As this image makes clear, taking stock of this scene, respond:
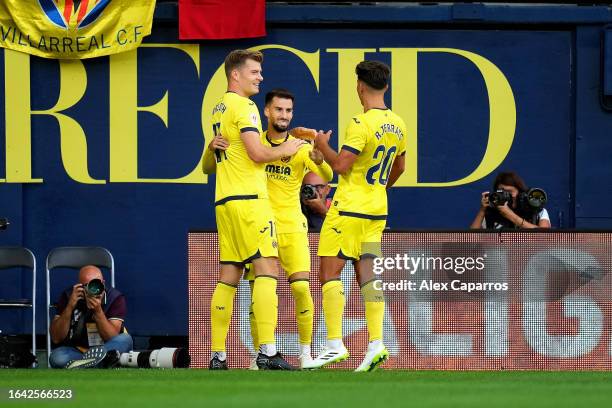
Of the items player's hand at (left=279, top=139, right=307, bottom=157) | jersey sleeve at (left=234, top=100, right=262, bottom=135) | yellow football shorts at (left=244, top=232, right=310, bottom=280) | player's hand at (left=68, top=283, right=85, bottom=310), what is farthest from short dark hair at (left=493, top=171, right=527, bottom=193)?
player's hand at (left=68, top=283, right=85, bottom=310)

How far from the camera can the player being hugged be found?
10.2m

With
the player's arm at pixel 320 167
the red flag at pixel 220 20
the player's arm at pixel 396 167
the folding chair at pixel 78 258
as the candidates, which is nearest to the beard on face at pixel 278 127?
the player's arm at pixel 320 167

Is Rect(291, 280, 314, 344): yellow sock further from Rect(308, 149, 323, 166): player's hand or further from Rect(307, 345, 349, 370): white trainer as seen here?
Rect(308, 149, 323, 166): player's hand

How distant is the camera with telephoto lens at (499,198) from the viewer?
12148 mm

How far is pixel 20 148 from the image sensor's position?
45.0 ft

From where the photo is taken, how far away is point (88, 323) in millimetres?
12273

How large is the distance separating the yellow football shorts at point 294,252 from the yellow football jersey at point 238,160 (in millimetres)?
727

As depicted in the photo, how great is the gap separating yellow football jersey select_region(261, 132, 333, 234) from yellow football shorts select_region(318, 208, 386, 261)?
53cm

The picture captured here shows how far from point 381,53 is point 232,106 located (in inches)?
152

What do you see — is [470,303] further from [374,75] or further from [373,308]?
[374,75]

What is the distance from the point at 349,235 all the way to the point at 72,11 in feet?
15.3

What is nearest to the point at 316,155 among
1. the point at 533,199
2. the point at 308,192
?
the point at 308,192

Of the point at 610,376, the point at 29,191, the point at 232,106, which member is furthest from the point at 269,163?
the point at 29,191

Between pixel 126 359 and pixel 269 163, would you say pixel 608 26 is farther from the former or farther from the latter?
pixel 126 359
